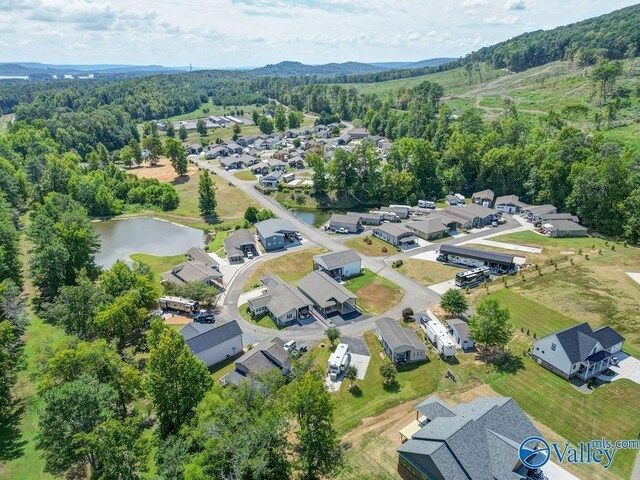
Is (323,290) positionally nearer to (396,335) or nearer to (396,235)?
(396,335)

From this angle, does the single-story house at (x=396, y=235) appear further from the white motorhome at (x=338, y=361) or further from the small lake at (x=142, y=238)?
the small lake at (x=142, y=238)

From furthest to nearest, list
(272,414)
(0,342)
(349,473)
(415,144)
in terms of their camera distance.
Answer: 1. (415,144)
2. (0,342)
3. (349,473)
4. (272,414)

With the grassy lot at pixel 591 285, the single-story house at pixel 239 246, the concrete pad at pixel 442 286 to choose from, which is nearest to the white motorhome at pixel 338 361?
the concrete pad at pixel 442 286

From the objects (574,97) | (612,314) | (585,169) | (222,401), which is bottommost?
(612,314)

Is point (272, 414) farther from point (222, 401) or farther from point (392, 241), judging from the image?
point (392, 241)

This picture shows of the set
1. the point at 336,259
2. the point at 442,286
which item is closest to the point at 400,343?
the point at 442,286

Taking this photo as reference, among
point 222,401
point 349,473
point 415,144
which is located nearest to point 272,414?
point 222,401
